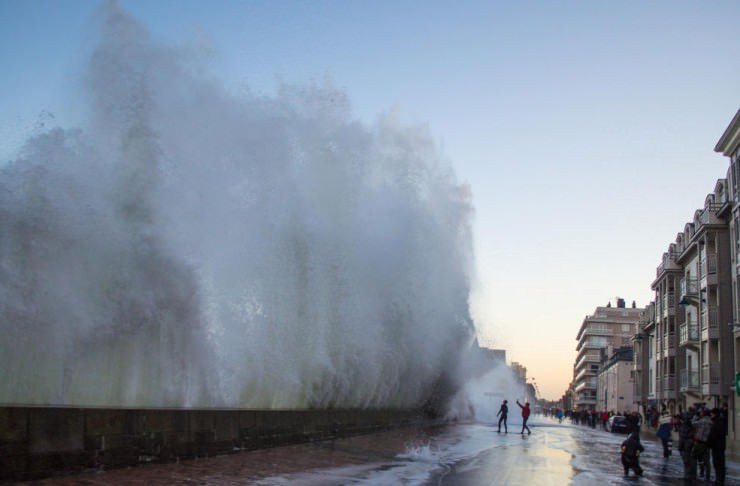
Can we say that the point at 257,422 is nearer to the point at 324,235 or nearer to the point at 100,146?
the point at 100,146

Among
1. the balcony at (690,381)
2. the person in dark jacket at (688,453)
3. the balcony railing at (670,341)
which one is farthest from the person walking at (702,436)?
the balcony railing at (670,341)

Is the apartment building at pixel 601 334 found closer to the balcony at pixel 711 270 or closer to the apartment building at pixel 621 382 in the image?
the apartment building at pixel 621 382

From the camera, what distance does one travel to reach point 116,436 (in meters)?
10.6

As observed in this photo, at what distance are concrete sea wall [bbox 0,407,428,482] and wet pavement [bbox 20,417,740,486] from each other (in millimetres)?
204

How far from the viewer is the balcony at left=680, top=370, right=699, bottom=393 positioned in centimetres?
Result: 4697

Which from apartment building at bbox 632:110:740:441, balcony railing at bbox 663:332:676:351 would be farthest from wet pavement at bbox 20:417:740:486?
balcony railing at bbox 663:332:676:351

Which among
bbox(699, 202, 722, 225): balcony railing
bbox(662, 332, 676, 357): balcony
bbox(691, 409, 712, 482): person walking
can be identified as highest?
bbox(699, 202, 722, 225): balcony railing

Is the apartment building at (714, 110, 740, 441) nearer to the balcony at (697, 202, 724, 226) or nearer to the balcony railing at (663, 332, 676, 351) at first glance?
the balcony at (697, 202, 724, 226)

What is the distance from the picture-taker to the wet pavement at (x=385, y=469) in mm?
10578

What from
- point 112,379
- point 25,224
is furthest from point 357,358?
point 25,224

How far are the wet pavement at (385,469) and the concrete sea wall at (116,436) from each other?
0.20 meters

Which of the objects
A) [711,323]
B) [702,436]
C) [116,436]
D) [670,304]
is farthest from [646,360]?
[116,436]

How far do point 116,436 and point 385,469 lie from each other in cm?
509

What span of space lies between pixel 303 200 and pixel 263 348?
6094 millimetres
